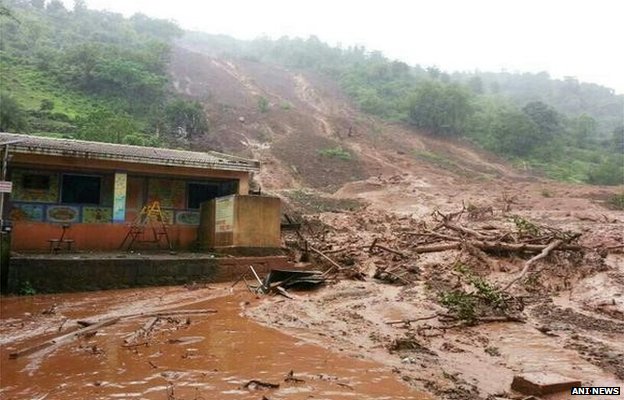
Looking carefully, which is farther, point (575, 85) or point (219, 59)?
point (575, 85)

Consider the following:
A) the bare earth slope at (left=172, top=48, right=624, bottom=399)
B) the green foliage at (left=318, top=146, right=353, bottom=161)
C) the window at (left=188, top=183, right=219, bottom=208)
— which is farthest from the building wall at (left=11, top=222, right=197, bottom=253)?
the green foliage at (left=318, top=146, right=353, bottom=161)

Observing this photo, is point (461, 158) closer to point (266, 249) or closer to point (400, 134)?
point (400, 134)

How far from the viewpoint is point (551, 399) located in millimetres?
5086

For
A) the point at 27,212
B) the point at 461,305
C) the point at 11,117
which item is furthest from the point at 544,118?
the point at 27,212

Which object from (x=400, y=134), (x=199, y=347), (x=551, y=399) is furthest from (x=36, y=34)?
(x=551, y=399)

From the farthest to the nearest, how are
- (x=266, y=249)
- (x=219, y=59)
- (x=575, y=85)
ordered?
(x=575, y=85) → (x=219, y=59) → (x=266, y=249)

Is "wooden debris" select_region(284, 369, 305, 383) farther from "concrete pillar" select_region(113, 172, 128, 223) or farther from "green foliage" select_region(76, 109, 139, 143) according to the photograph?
"green foliage" select_region(76, 109, 139, 143)

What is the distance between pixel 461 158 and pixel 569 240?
28955 millimetres

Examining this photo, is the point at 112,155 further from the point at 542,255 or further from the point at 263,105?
the point at 263,105

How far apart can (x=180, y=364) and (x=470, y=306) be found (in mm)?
4734

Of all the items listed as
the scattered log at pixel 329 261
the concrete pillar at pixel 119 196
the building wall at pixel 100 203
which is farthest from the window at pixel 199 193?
the scattered log at pixel 329 261

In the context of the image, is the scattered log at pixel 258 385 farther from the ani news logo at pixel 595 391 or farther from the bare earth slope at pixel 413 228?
the ani news logo at pixel 595 391

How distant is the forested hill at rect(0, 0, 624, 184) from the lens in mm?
32719

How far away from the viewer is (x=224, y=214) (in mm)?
15125
